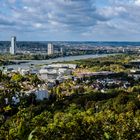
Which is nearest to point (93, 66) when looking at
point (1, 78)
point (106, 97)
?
point (106, 97)

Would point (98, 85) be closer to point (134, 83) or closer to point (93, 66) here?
point (134, 83)

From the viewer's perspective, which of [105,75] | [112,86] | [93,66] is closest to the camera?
[112,86]

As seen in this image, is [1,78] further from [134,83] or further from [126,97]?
[134,83]

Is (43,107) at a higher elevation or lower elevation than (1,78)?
lower

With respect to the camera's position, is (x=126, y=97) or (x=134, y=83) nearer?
(x=126, y=97)

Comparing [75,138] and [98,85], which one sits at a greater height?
[75,138]

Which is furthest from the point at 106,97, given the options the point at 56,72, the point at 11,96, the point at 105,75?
the point at 56,72

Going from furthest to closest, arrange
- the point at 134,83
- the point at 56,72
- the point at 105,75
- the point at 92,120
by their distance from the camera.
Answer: the point at 56,72 < the point at 105,75 < the point at 134,83 < the point at 92,120

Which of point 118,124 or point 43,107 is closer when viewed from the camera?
point 118,124

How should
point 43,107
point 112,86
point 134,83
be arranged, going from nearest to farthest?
point 43,107 < point 112,86 < point 134,83
